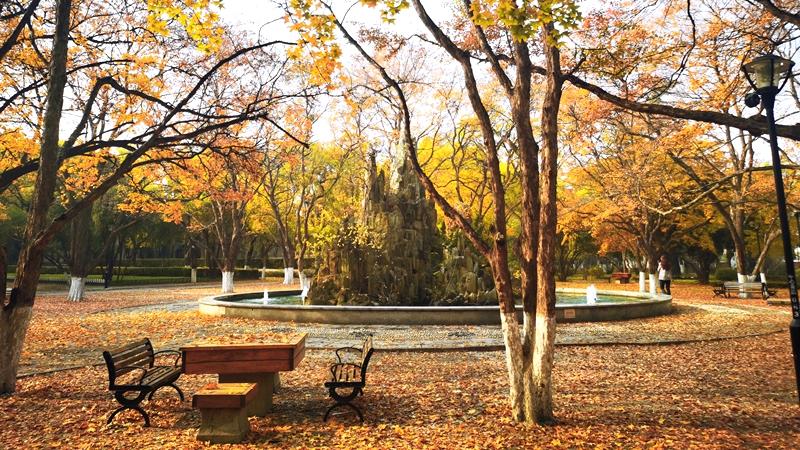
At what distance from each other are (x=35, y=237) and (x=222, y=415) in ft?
14.0

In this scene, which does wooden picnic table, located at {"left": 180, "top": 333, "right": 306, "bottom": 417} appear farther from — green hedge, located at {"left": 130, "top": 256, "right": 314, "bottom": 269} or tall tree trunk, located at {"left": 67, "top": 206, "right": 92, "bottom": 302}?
green hedge, located at {"left": 130, "top": 256, "right": 314, "bottom": 269}

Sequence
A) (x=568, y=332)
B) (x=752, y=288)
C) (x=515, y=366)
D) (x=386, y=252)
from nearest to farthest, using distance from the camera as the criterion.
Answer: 1. (x=515, y=366)
2. (x=568, y=332)
3. (x=386, y=252)
4. (x=752, y=288)

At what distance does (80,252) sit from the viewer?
21.7m

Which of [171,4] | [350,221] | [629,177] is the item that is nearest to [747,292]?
[629,177]

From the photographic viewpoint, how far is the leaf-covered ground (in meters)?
4.99

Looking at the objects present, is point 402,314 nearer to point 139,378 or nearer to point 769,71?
point 139,378

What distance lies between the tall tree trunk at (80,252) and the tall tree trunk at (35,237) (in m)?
16.7

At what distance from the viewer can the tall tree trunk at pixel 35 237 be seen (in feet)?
22.3

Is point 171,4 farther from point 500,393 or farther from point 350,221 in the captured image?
point 350,221

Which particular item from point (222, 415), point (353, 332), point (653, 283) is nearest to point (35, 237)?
point (222, 415)

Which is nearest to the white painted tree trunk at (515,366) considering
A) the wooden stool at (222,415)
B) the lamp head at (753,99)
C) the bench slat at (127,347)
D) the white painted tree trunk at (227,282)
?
the wooden stool at (222,415)

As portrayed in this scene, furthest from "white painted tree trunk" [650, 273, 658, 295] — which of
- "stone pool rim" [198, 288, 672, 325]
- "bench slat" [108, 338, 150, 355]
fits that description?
"bench slat" [108, 338, 150, 355]

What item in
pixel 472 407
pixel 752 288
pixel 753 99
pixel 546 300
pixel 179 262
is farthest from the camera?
pixel 179 262

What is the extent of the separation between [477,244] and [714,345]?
26.2ft
